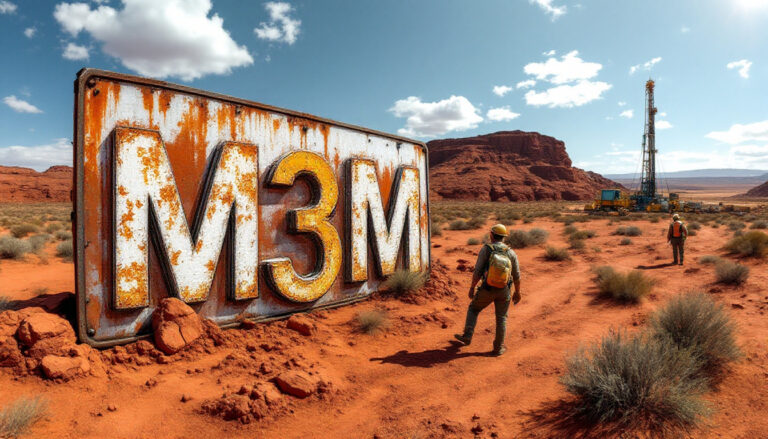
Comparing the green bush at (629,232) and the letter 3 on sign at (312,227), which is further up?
the letter 3 on sign at (312,227)

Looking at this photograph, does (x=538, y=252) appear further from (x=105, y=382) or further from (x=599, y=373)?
(x=105, y=382)

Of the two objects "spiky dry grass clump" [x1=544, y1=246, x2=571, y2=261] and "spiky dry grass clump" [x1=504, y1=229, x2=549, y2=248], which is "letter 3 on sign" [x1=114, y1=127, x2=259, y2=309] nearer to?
"spiky dry grass clump" [x1=544, y1=246, x2=571, y2=261]

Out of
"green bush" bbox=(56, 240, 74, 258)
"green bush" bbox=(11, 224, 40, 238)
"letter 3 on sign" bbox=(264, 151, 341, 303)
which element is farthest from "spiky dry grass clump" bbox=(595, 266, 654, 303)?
"green bush" bbox=(11, 224, 40, 238)

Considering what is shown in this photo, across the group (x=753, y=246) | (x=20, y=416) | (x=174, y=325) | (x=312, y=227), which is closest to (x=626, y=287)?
(x=312, y=227)

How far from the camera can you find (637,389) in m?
3.32

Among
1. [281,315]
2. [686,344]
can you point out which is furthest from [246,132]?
[686,344]

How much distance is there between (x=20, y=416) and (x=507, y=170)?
10659cm

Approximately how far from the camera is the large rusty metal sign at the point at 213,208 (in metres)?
4.23

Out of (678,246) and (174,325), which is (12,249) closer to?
(174,325)

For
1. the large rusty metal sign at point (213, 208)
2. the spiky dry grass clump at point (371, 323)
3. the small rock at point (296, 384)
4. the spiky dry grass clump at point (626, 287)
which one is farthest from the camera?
the spiky dry grass clump at point (626, 287)

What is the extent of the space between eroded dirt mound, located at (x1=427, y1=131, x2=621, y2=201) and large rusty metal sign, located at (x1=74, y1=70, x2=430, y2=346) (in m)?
77.2

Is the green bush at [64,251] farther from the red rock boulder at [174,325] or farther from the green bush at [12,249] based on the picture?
the red rock boulder at [174,325]

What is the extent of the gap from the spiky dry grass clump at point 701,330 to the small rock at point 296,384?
4.00 m

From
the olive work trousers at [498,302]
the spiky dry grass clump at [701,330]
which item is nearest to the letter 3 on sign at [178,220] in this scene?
the olive work trousers at [498,302]
